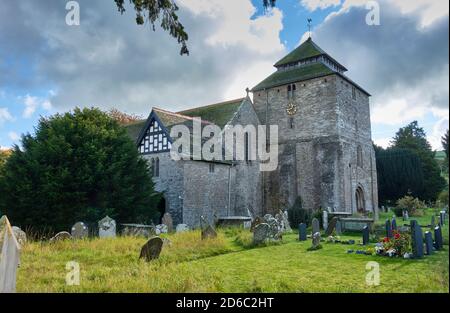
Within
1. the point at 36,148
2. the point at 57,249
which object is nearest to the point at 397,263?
the point at 57,249

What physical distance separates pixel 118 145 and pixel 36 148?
3.73 m

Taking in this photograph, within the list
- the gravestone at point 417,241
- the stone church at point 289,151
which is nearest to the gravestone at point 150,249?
the gravestone at point 417,241

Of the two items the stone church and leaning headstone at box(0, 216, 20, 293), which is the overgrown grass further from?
the stone church

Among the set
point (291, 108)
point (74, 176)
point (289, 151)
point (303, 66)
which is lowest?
point (74, 176)

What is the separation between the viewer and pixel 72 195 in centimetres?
1498

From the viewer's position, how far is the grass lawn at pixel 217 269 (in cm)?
570

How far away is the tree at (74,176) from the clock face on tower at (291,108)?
1317cm

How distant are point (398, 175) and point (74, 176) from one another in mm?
32823

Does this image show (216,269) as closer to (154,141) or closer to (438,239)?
(438,239)

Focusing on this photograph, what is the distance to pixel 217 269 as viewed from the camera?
7902mm

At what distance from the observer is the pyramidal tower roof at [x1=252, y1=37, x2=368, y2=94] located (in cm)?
2547

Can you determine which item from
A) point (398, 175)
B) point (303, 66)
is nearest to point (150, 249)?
point (303, 66)

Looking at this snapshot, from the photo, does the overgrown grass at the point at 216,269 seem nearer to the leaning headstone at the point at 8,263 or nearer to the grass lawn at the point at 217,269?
the grass lawn at the point at 217,269

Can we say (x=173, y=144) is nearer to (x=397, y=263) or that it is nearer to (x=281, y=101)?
(x=281, y=101)
